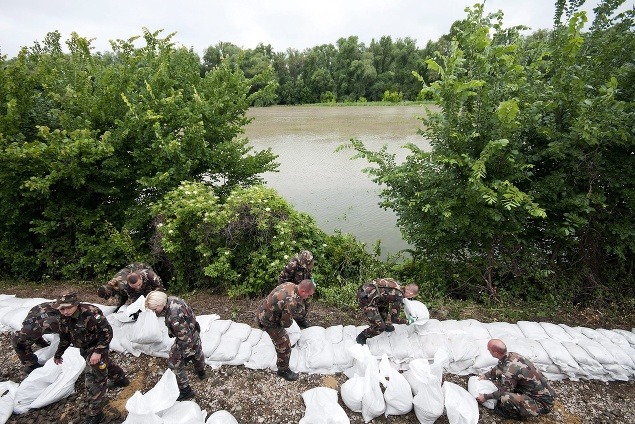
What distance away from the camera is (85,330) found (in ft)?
10.7

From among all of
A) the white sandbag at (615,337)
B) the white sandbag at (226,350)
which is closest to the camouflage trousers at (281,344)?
the white sandbag at (226,350)

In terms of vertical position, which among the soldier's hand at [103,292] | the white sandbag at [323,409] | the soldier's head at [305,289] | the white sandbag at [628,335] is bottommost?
the white sandbag at [628,335]

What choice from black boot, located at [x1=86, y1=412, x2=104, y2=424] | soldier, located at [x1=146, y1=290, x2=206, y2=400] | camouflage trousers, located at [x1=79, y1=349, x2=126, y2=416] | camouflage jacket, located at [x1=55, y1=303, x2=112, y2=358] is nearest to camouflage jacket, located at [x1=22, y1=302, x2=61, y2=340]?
camouflage jacket, located at [x1=55, y1=303, x2=112, y2=358]

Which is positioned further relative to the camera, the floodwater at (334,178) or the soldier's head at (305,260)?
the floodwater at (334,178)

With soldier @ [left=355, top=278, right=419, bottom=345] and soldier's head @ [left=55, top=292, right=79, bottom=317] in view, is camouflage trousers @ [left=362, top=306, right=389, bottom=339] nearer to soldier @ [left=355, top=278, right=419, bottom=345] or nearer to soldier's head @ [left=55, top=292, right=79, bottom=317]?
soldier @ [left=355, top=278, right=419, bottom=345]

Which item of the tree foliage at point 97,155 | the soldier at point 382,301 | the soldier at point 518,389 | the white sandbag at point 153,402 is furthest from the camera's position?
the tree foliage at point 97,155

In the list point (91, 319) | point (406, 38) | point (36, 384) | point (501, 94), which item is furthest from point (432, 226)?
point (406, 38)

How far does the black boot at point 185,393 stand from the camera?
3.35 meters

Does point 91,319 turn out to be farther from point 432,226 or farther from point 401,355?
point 432,226

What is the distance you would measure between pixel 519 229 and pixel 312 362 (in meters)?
3.20

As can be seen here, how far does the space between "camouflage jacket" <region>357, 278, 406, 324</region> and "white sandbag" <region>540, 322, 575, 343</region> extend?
170 cm

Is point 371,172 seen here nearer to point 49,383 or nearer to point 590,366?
point 590,366

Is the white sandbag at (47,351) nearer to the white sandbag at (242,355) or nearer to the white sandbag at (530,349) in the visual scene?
the white sandbag at (242,355)

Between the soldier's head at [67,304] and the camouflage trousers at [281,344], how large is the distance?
1.68 m
